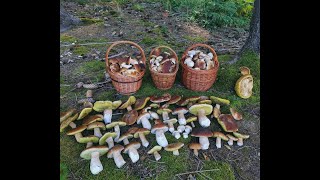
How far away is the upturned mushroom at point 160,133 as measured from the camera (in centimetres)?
215

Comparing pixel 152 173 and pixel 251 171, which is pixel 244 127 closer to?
pixel 251 171

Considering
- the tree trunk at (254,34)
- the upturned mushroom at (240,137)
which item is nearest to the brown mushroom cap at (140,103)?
the upturned mushroom at (240,137)

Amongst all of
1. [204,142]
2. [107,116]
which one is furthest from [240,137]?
[107,116]

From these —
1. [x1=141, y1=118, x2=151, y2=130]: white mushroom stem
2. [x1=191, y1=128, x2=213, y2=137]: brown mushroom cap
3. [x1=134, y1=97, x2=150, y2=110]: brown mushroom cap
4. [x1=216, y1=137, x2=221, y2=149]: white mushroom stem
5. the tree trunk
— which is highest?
the tree trunk

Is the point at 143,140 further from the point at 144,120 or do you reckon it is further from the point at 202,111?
the point at 202,111

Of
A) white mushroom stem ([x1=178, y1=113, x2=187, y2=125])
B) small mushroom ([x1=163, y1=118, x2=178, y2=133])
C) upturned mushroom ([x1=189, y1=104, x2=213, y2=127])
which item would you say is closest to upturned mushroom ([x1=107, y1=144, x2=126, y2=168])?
small mushroom ([x1=163, y1=118, x2=178, y2=133])

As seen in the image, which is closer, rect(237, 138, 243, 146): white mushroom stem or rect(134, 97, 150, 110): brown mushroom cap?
rect(237, 138, 243, 146): white mushroom stem

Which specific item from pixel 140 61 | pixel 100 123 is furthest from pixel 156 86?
pixel 100 123

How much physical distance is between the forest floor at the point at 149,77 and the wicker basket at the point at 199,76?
0.28 ft

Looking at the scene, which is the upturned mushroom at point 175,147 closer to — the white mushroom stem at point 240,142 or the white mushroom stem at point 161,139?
the white mushroom stem at point 161,139

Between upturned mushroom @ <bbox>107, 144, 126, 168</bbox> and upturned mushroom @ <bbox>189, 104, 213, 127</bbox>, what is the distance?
0.75m

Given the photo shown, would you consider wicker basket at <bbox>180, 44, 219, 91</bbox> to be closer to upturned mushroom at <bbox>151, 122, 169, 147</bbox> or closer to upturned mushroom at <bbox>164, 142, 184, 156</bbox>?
upturned mushroom at <bbox>151, 122, 169, 147</bbox>

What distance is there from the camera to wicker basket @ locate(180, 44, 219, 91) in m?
2.60

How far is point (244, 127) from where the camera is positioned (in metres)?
2.44
